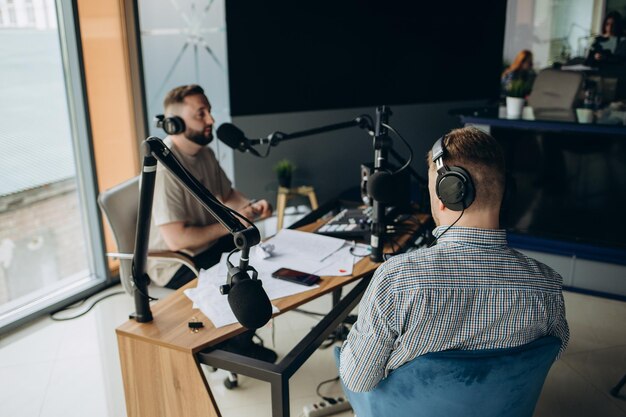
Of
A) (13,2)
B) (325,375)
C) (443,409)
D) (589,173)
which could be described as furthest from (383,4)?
(443,409)

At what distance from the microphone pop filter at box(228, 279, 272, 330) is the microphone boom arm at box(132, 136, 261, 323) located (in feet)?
0.18

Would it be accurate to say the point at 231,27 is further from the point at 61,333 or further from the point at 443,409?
the point at 443,409

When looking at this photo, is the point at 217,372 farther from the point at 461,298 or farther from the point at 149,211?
the point at 461,298

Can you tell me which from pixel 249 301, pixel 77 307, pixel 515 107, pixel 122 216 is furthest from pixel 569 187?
pixel 77 307

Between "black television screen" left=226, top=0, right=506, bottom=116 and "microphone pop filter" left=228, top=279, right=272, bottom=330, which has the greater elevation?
"black television screen" left=226, top=0, right=506, bottom=116

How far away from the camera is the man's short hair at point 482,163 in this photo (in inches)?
53.7

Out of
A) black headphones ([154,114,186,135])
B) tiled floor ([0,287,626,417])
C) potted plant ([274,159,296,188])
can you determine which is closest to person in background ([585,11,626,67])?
tiled floor ([0,287,626,417])

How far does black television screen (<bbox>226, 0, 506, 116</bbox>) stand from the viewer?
4285 millimetres

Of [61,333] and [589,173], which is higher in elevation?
[589,173]

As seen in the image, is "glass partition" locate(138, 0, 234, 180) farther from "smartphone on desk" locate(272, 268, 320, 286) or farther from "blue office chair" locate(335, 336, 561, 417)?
"blue office chair" locate(335, 336, 561, 417)

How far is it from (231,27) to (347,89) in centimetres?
122

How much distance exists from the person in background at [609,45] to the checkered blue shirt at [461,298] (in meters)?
5.15

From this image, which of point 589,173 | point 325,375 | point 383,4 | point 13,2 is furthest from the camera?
point 383,4

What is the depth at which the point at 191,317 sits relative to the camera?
5.77 ft
